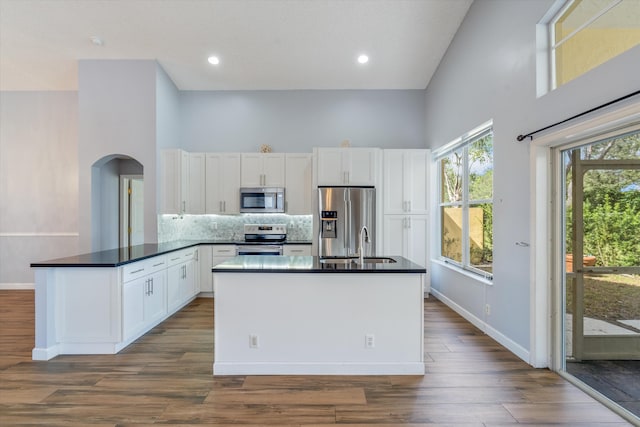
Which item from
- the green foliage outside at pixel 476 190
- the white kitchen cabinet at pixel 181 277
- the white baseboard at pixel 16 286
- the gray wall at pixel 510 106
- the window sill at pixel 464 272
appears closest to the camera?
the gray wall at pixel 510 106

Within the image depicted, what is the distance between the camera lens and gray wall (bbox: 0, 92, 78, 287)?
6.09 metres

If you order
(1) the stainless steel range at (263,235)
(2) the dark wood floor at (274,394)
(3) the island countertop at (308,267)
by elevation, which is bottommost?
(2) the dark wood floor at (274,394)

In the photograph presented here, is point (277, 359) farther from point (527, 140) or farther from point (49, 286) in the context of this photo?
point (527, 140)

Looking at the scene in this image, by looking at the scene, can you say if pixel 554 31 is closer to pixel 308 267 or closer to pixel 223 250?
pixel 308 267

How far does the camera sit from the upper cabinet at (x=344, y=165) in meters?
5.56

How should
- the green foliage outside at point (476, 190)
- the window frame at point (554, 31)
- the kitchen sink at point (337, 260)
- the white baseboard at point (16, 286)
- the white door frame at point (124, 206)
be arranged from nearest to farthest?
the window frame at point (554, 31), the kitchen sink at point (337, 260), the green foliage outside at point (476, 190), the white baseboard at point (16, 286), the white door frame at point (124, 206)

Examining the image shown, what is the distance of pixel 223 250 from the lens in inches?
223

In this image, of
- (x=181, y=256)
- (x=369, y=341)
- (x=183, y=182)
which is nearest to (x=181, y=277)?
(x=181, y=256)

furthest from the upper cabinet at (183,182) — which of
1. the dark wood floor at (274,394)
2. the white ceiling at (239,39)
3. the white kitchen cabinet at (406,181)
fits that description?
the white kitchen cabinet at (406,181)

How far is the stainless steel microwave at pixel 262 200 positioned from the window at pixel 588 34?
400 cm

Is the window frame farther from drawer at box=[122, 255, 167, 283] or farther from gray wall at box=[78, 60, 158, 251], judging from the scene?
gray wall at box=[78, 60, 158, 251]

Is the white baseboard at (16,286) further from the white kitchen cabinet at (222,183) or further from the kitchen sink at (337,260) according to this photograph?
the kitchen sink at (337,260)

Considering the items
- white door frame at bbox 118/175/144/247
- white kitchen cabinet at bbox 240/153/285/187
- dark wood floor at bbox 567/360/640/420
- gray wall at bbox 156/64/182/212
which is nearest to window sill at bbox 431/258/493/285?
dark wood floor at bbox 567/360/640/420

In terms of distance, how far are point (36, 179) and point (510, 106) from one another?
7588 mm
